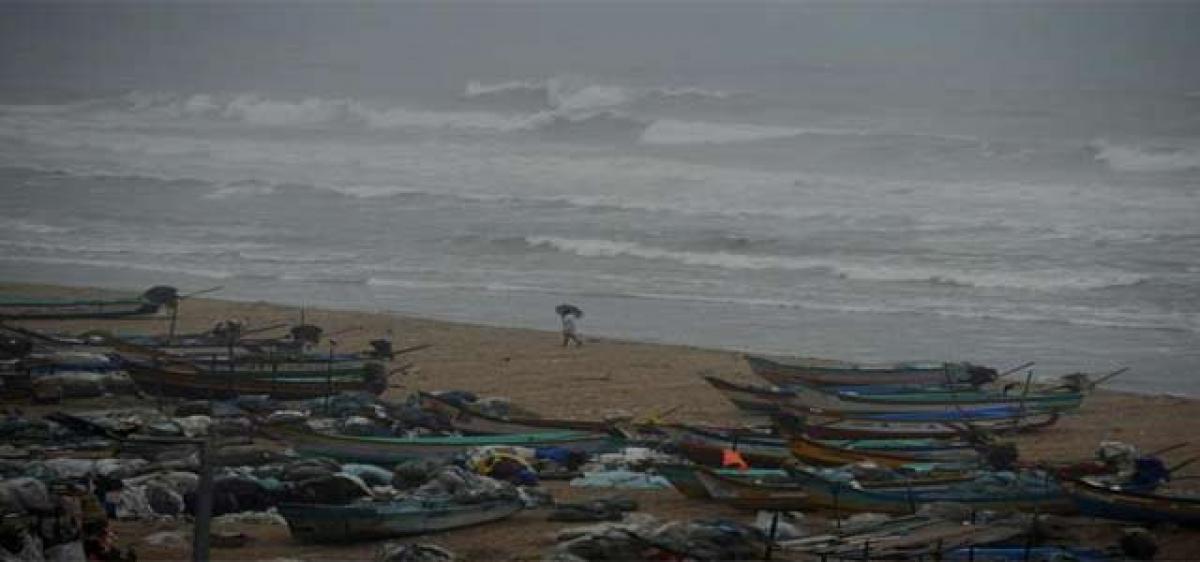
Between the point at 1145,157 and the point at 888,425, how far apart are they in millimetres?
26498

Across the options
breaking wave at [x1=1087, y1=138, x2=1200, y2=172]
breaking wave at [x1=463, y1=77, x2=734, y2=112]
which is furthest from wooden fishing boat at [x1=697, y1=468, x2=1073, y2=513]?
breaking wave at [x1=463, y1=77, x2=734, y2=112]

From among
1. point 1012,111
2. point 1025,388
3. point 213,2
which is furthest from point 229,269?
point 213,2

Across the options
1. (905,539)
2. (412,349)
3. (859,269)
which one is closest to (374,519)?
(905,539)

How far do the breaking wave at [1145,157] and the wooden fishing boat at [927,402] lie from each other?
77.6ft

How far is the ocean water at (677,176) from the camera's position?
2392cm

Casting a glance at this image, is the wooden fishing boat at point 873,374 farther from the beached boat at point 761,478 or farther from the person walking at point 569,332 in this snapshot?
the beached boat at point 761,478

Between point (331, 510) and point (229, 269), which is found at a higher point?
point (229, 269)

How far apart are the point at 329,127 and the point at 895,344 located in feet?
103

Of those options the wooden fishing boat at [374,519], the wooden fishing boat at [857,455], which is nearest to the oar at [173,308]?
the wooden fishing boat at [374,519]

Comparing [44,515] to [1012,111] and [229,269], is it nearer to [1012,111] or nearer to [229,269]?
[229,269]

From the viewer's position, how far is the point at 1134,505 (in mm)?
12234

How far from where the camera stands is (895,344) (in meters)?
21.3

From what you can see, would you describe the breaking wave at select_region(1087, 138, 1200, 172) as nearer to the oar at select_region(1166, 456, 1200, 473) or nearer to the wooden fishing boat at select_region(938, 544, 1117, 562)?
the oar at select_region(1166, 456, 1200, 473)

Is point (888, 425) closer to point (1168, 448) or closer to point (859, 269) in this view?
point (1168, 448)
